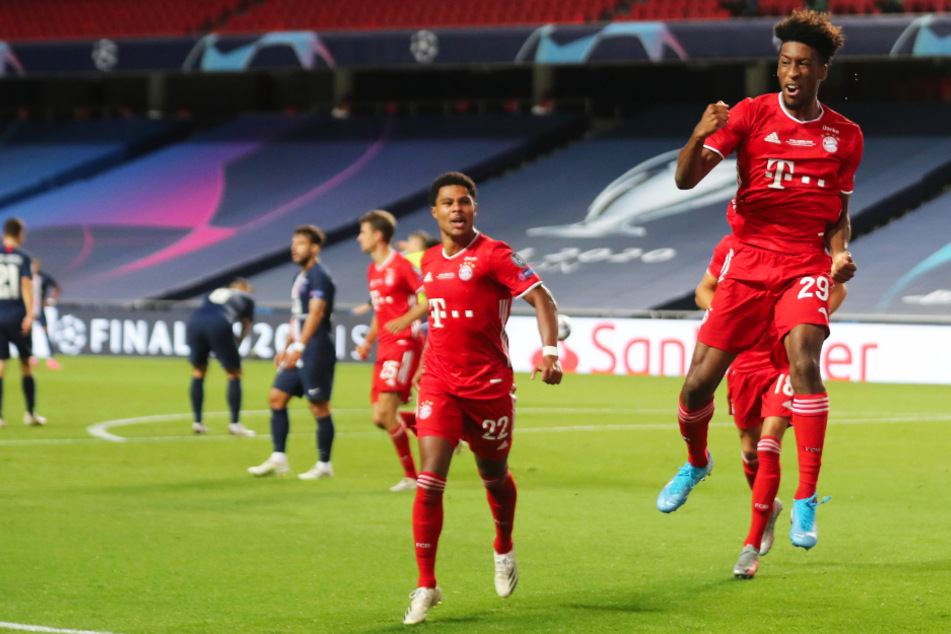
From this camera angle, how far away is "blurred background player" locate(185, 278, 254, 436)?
47.0 feet

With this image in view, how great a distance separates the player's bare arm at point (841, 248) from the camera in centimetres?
641

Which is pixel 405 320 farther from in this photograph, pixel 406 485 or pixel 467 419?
pixel 406 485

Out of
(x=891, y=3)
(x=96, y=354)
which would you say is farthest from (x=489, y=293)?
(x=891, y=3)

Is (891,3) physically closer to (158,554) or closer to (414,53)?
(414,53)

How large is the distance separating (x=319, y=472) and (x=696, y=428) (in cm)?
503

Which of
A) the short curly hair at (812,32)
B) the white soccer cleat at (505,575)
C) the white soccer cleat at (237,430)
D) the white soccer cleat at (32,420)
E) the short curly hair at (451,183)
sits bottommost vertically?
the white soccer cleat at (32,420)

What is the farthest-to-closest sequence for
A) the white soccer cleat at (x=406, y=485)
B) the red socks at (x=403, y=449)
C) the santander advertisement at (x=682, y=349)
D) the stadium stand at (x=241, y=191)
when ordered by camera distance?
the stadium stand at (x=241, y=191), the santander advertisement at (x=682, y=349), the red socks at (x=403, y=449), the white soccer cleat at (x=406, y=485)

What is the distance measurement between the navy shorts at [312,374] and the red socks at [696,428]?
4687 mm

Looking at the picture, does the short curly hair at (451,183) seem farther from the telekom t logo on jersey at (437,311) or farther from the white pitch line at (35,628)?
the white pitch line at (35,628)

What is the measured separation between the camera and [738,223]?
6926 millimetres

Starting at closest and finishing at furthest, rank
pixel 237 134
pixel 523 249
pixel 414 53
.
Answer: pixel 523 249, pixel 414 53, pixel 237 134

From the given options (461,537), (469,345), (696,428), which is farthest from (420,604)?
(461,537)

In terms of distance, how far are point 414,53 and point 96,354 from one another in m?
9.79

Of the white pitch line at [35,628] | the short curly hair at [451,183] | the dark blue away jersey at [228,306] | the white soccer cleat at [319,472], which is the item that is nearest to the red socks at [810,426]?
the short curly hair at [451,183]
